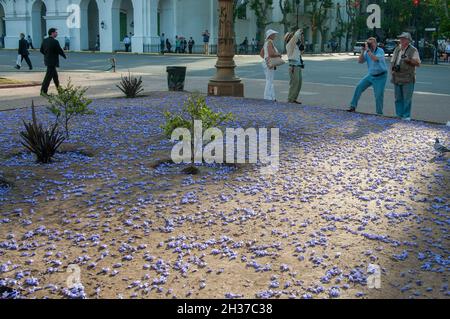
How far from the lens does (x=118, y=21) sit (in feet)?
175

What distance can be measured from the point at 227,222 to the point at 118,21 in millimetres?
51323

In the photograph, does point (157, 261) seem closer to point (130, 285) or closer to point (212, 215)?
point (130, 285)

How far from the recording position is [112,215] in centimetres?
530

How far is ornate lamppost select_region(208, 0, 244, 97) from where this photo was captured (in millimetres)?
14633

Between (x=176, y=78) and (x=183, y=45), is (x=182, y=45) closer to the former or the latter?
(x=183, y=45)

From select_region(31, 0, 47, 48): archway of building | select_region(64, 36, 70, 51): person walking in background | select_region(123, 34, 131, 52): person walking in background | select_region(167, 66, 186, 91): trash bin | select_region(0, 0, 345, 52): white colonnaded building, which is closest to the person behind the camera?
select_region(167, 66, 186, 91): trash bin

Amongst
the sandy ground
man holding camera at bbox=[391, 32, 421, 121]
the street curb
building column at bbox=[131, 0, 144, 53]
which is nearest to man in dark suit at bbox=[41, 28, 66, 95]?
the street curb

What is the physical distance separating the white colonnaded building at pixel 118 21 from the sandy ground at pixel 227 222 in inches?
1736

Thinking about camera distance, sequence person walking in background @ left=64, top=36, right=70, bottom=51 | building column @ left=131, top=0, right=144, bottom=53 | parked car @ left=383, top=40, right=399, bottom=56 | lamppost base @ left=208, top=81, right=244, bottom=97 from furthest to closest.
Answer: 1. person walking in background @ left=64, top=36, right=70, bottom=51
2. parked car @ left=383, top=40, right=399, bottom=56
3. building column @ left=131, top=0, right=144, bottom=53
4. lamppost base @ left=208, top=81, right=244, bottom=97

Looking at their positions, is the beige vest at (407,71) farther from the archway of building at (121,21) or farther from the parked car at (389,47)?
the archway of building at (121,21)

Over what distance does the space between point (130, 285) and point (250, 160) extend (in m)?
3.69

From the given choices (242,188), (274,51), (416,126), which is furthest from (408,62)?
(242,188)

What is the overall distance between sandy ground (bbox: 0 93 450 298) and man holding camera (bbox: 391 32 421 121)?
2.65 metres

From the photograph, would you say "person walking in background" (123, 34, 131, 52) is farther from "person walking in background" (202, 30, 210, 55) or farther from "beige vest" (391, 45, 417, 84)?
"beige vest" (391, 45, 417, 84)
